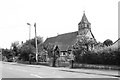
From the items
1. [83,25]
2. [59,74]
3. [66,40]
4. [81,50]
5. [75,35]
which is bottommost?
[59,74]

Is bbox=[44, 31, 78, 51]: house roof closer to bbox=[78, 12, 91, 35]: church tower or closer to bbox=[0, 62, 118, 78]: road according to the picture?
bbox=[78, 12, 91, 35]: church tower

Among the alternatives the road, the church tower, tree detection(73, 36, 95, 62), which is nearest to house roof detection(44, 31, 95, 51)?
the church tower

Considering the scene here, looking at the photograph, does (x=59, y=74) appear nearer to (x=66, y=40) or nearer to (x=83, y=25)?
(x=66, y=40)

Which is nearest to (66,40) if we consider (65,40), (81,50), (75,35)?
(65,40)

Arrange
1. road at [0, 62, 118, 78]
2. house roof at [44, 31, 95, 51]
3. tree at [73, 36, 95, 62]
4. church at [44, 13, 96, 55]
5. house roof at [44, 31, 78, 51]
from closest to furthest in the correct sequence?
1. road at [0, 62, 118, 78]
2. tree at [73, 36, 95, 62]
3. house roof at [44, 31, 95, 51]
4. house roof at [44, 31, 78, 51]
5. church at [44, 13, 96, 55]

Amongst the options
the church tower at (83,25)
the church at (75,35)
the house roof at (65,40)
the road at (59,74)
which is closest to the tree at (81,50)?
the road at (59,74)

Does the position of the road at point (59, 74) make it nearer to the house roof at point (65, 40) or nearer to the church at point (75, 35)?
the house roof at point (65, 40)

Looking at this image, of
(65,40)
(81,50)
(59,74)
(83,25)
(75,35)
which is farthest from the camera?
(65,40)

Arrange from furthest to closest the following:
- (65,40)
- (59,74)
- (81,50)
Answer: (65,40) → (81,50) → (59,74)

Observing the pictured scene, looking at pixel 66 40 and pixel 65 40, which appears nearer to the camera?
pixel 66 40

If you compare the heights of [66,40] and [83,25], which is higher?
[83,25]

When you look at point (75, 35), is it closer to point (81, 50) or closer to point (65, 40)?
point (65, 40)

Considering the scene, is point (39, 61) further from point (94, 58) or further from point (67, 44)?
point (94, 58)

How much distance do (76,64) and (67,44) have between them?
3079cm
